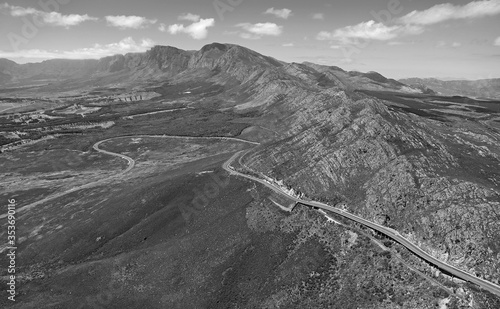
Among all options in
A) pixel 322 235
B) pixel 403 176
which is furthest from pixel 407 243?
pixel 403 176

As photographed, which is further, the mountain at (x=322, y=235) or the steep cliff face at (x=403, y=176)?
the steep cliff face at (x=403, y=176)

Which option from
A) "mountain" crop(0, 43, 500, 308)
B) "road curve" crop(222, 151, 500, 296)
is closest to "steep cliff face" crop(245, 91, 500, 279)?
"mountain" crop(0, 43, 500, 308)

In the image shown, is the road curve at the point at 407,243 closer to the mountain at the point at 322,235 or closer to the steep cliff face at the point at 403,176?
the mountain at the point at 322,235

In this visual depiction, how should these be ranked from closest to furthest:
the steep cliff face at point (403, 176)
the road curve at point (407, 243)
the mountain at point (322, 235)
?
the road curve at point (407, 243), the mountain at point (322, 235), the steep cliff face at point (403, 176)

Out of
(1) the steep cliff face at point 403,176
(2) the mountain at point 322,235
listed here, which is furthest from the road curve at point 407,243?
(1) the steep cliff face at point 403,176

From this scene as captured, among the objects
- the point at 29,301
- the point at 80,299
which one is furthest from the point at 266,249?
the point at 29,301

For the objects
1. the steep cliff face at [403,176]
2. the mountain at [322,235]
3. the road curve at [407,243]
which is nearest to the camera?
the road curve at [407,243]

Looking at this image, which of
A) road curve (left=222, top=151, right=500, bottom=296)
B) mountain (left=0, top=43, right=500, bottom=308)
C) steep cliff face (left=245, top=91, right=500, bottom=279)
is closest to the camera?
road curve (left=222, top=151, right=500, bottom=296)

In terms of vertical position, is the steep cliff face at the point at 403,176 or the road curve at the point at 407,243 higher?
the steep cliff face at the point at 403,176

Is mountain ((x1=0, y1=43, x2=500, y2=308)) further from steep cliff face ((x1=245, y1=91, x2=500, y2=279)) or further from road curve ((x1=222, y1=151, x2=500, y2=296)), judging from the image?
road curve ((x1=222, y1=151, x2=500, y2=296))
